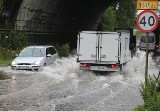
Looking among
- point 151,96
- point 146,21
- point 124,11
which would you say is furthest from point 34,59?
point 124,11

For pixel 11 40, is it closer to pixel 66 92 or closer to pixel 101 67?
pixel 101 67

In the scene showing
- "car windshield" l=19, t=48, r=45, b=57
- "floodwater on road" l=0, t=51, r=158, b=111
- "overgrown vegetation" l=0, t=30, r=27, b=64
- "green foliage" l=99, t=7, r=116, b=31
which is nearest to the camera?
"floodwater on road" l=0, t=51, r=158, b=111

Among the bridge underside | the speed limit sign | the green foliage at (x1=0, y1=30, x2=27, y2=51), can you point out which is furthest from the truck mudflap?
the bridge underside

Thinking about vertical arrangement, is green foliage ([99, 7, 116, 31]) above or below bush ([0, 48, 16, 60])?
above

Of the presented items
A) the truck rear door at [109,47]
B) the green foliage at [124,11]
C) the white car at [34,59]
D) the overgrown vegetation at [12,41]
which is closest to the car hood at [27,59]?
the white car at [34,59]

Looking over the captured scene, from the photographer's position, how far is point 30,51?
27703 millimetres

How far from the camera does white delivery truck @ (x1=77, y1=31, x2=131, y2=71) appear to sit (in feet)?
78.2

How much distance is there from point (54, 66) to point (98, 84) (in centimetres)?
893

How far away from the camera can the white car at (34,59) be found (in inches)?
1014

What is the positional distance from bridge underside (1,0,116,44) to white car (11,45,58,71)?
38.6ft

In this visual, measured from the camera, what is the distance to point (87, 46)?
957 inches

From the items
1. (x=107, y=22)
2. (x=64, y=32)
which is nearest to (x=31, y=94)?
(x=64, y=32)

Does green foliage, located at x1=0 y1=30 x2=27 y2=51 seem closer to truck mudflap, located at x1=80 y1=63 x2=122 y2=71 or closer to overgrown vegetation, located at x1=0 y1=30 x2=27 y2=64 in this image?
overgrown vegetation, located at x1=0 y1=30 x2=27 y2=64

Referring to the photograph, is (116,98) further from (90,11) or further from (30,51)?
(90,11)
